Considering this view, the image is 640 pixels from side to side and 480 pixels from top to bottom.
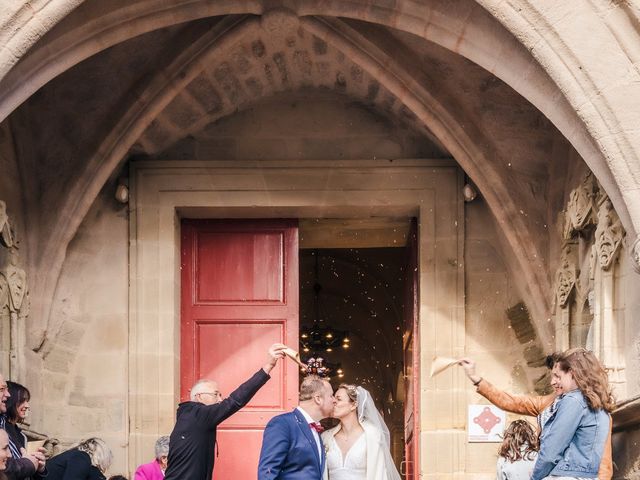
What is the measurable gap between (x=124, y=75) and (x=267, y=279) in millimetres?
1706

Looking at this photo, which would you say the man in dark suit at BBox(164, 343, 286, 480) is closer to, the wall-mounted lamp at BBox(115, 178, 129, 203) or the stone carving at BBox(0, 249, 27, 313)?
the stone carving at BBox(0, 249, 27, 313)

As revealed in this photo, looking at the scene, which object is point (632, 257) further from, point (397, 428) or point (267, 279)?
point (397, 428)

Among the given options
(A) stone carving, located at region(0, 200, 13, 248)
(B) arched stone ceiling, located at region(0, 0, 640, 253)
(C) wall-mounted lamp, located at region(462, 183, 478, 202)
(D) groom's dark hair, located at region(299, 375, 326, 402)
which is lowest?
(D) groom's dark hair, located at region(299, 375, 326, 402)

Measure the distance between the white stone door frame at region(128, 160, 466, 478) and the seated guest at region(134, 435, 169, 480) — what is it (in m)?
0.94

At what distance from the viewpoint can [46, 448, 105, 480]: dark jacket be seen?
27.9 ft

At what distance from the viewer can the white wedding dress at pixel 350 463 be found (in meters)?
8.12

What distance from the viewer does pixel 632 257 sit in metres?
7.75

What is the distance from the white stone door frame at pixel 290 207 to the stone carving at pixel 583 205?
1.24m

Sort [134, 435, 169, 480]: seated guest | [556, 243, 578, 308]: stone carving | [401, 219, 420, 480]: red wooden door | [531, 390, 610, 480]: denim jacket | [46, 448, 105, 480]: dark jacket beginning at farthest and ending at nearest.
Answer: [401, 219, 420, 480]: red wooden door
[556, 243, 578, 308]: stone carving
[134, 435, 169, 480]: seated guest
[46, 448, 105, 480]: dark jacket
[531, 390, 610, 480]: denim jacket

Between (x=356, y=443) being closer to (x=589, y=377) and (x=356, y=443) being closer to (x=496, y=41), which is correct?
(x=589, y=377)

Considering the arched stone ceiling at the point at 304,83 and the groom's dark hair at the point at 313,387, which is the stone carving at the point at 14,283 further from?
the groom's dark hair at the point at 313,387

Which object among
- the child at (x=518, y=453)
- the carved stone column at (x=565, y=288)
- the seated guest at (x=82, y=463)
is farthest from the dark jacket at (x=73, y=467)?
the carved stone column at (x=565, y=288)

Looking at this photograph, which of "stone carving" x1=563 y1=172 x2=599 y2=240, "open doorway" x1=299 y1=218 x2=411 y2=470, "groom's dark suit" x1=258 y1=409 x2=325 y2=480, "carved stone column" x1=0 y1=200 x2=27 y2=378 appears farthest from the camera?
"open doorway" x1=299 y1=218 x2=411 y2=470

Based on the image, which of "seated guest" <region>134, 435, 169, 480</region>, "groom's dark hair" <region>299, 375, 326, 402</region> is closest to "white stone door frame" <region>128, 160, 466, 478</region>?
"seated guest" <region>134, 435, 169, 480</region>
